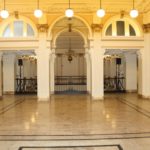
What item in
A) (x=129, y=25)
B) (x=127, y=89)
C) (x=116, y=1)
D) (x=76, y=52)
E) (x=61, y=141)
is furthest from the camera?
(x=76, y=52)

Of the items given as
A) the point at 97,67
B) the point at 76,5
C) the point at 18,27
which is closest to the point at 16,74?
the point at 18,27

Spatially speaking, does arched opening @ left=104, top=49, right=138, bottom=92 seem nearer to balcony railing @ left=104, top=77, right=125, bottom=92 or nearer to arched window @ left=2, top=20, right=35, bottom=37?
balcony railing @ left=104, top=77, right=125, bottom=92

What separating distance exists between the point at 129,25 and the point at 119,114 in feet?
25.8

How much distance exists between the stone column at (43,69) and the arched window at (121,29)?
3707mm

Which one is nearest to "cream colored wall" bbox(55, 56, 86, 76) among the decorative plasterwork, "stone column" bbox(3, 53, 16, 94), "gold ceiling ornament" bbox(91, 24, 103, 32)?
"stone column" bbox(3, 53, 16, 94)

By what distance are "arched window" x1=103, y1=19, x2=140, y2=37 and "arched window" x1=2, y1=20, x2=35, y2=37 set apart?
14.7ft

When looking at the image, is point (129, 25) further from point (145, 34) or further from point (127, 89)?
point (127, 89)

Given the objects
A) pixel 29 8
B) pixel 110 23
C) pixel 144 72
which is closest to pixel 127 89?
pixel 144 72

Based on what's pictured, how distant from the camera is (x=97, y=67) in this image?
59.7ft

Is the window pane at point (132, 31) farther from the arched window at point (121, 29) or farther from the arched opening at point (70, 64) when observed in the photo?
the arched opening at point (70, 64)

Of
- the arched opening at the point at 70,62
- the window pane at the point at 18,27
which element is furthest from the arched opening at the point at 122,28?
the arched opening at the point at 70,62

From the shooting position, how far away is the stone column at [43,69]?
18.0 metres

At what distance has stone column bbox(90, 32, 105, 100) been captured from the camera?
18062mm

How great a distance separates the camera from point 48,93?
18109mm
